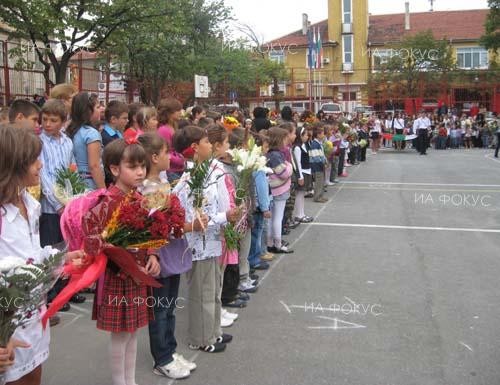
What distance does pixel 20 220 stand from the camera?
274cm

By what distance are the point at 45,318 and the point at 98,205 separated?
2.22 feet

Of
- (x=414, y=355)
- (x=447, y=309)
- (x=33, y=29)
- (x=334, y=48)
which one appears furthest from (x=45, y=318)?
(x=334, y=48)

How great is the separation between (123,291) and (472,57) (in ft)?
180

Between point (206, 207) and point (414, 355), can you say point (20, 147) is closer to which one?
point (206, 207)

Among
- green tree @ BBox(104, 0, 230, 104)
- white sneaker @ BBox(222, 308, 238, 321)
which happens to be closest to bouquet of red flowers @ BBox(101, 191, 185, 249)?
white sneaker @ BBox(222, 308, 238, 321)

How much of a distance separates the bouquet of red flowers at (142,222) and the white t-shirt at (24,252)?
1.24ft

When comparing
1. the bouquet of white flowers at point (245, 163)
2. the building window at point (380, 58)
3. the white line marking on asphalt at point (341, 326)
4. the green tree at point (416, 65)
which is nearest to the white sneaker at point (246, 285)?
the white line marking on asphalt at point (341, 326)

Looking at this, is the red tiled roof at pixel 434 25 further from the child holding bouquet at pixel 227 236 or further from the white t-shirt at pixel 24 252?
the white t-shirt at pixel 24 252

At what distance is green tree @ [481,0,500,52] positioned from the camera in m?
37.7

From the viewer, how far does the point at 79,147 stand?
18.4 ft

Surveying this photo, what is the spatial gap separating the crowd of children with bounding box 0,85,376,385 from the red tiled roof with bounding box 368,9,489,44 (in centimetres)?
5107

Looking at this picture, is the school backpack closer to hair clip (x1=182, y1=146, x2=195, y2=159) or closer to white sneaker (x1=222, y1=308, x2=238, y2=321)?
hair clip (x1=182, y1=146, x2=195, y2=159)

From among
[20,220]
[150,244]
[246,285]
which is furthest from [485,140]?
[20,220]

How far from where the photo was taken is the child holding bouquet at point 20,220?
2.63m
